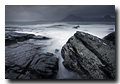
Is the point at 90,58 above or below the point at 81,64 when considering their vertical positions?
above

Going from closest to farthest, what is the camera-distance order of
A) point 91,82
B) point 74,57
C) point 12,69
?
A: point 91,82 < point 12,69 < point 74,57

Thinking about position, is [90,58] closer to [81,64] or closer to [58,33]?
[81,64]

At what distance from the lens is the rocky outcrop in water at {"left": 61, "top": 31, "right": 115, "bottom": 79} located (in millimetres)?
1858

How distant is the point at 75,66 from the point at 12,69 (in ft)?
8.17

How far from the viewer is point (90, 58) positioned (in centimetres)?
207

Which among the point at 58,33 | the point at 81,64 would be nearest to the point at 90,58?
the point at 81,64

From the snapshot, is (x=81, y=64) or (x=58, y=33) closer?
(x=81, y=64)

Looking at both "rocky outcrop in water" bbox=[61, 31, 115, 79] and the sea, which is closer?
"rocky outcrop in water" bbox=[61, 31, 115, 79]

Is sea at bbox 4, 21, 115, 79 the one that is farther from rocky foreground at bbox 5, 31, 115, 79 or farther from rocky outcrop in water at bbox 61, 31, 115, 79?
Answer: rocky outcrop in water at bbox 61, 31, 115, 79

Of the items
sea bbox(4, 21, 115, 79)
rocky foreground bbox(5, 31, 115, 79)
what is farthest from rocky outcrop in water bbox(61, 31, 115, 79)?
sea bbox(4, 21, 115, 79)

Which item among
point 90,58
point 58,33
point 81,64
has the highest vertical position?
point 58,33
